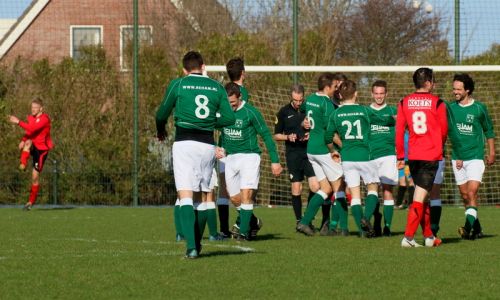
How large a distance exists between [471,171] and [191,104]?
14.9ft

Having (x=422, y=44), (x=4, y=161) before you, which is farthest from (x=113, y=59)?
(x=422, y=44)

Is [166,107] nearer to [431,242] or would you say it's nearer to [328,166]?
[431,242]

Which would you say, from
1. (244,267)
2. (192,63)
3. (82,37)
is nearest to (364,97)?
(82,37)

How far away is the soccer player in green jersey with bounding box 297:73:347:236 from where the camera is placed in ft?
46.9

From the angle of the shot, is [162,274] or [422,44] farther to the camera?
[422,44]

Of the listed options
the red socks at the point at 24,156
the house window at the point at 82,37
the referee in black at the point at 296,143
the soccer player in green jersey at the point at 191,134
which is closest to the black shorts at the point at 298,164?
the referee in black at the point at 296,143

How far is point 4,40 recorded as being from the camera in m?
28.0

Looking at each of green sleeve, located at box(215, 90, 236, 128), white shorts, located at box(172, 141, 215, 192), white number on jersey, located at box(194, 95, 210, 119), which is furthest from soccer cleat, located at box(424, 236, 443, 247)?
white number on jersey, located at box(194, 95, 210, 119)

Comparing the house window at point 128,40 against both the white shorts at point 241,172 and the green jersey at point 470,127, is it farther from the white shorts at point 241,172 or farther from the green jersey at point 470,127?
the green jersey at point 470,127

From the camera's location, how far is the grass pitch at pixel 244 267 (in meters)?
8.27

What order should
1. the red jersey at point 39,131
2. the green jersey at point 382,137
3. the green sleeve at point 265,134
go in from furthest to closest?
the red jersey at point 39,131 < the green jersey at point 382,137 < the green sleeve at point 265,134

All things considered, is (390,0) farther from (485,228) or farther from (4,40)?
(485,228)

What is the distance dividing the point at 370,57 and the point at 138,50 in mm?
7246

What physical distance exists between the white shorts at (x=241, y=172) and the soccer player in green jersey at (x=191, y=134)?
9.27ft
